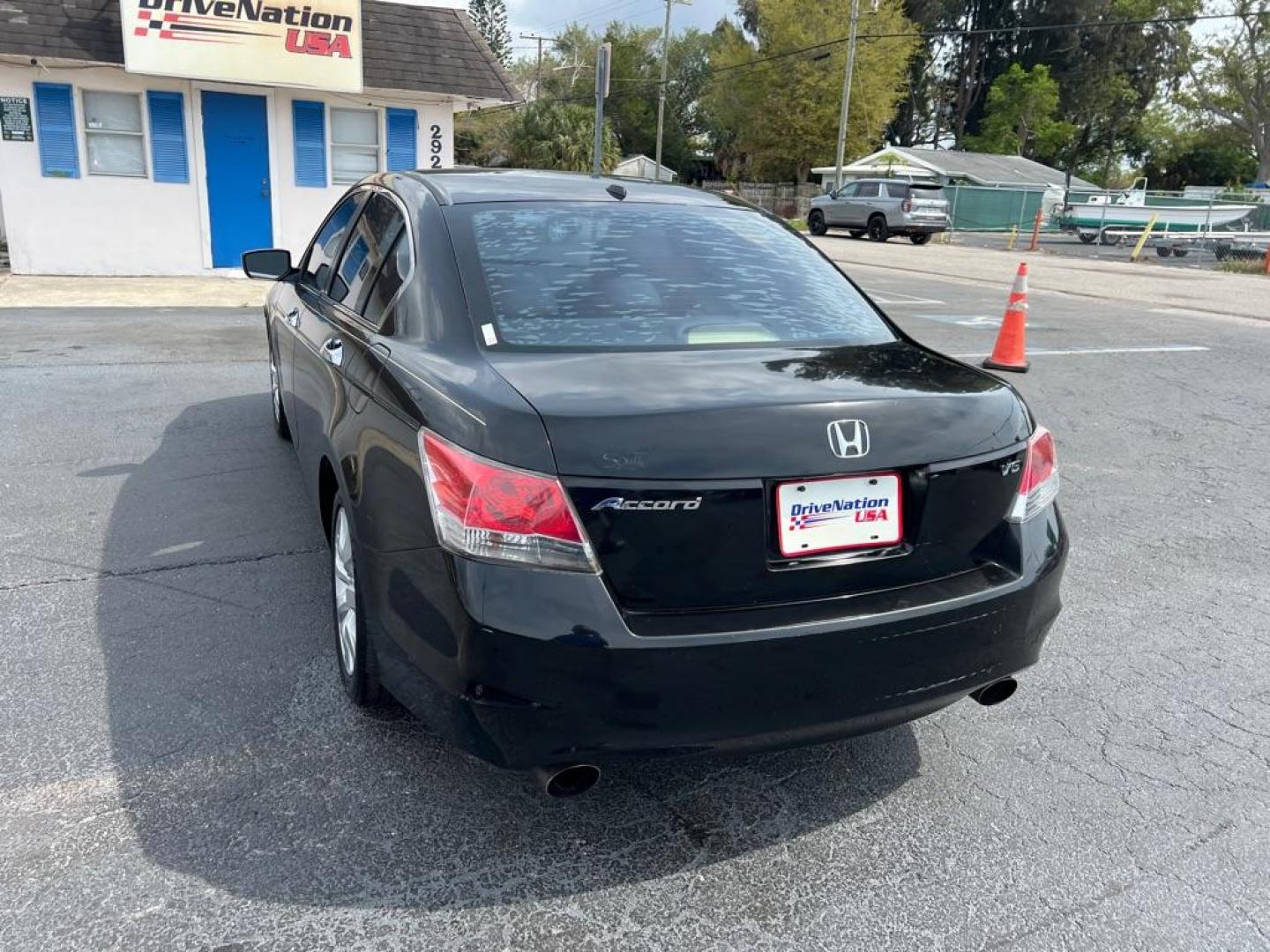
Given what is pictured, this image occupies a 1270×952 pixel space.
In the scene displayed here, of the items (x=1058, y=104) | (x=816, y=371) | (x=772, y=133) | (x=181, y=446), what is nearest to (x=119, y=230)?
(x=181, y=446)

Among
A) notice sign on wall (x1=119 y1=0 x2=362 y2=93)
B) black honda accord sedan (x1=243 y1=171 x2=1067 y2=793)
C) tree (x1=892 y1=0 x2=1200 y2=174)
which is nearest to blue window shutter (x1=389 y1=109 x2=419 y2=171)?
notice sign on wall (x1=119 y1=0 x2=362 y2=93)

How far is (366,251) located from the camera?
3.57 m

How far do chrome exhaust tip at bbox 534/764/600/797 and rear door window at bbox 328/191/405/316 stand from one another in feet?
5.92

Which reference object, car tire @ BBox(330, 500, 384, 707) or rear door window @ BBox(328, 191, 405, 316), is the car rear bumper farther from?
rear door window @ BBox(328, 191, 405, 316)

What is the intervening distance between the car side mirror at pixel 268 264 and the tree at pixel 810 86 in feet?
171

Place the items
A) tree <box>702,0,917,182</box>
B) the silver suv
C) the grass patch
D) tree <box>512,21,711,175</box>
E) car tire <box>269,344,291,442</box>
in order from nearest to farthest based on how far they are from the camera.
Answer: car tire <box>269,344,291,442</box> → the grass patch → the silver suv → tree <box>702,0,917,182</box> → tree <box>512,21,711,175</box>

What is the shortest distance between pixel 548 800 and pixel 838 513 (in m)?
1.13

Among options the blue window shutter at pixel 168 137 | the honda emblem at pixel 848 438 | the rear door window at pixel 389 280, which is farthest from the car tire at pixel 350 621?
the blue window shutter at pixel 168 137

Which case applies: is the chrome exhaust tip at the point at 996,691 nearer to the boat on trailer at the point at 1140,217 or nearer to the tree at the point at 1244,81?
the boat on trailer at the point at 1140,217

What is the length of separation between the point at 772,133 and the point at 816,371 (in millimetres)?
55427

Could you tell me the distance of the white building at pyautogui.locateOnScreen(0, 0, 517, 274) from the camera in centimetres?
1291

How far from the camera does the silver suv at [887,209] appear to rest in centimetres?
2858

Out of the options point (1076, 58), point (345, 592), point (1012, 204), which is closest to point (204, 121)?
point (345, 592)

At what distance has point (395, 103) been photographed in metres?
15.0
